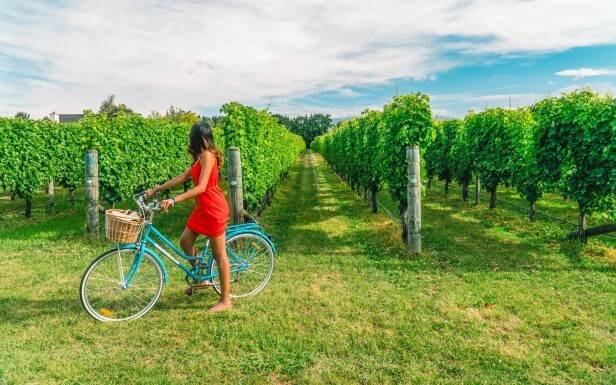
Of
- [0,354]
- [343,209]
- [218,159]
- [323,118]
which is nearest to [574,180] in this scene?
[343,209]

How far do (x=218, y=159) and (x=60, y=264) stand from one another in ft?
13.8

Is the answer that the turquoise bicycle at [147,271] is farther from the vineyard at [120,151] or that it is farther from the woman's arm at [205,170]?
the vineyard at [120,151]

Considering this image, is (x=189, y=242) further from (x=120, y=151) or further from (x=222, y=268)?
(x=120, y=151)

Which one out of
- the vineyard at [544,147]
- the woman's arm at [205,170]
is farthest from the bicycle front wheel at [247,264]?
the vineyard at [544,147]

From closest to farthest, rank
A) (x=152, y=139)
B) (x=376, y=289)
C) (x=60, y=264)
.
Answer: (x=376, y=289) → (x=60, y=264) → (x=152, y=139)

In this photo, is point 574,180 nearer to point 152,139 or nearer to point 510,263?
point 510,263

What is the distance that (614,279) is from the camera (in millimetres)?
5734

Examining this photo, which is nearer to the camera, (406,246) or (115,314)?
(115,314)

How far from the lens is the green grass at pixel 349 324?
3.33m

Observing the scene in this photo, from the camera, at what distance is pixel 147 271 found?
4703 millimetres

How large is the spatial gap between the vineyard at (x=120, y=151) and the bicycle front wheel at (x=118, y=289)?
15.4 ft

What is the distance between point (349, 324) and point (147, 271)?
2488 millimetres

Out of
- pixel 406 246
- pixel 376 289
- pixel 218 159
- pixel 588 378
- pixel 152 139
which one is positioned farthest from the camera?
pixel 152 139

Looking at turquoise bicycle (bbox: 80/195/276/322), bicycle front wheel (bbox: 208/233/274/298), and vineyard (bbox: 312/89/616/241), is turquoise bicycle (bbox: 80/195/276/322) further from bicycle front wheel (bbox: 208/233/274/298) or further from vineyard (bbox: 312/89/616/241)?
vineyard (bbox: 312/89/616/241)
